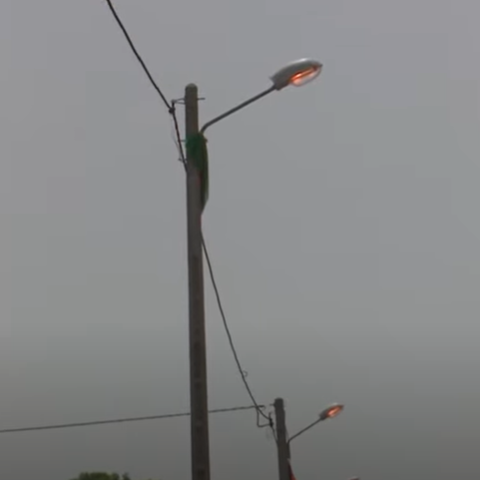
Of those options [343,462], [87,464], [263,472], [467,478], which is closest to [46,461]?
[87,464]

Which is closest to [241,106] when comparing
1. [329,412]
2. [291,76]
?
[291,76]

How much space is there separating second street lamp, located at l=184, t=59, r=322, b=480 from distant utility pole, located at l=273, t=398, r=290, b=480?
6.34m

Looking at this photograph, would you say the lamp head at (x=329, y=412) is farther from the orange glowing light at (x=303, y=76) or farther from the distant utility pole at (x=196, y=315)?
the orange glowing light at (x=303, y=76)

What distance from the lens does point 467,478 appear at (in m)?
156

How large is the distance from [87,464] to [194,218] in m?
186

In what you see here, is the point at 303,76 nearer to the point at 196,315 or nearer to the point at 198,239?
the point at 198,239

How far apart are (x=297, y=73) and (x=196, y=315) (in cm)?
207

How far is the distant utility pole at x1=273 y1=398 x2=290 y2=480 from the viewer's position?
11.1 metres

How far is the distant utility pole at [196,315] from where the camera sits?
15.6 ft

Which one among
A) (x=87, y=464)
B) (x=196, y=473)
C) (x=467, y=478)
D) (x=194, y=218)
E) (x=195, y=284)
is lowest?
(x=196, y=473)

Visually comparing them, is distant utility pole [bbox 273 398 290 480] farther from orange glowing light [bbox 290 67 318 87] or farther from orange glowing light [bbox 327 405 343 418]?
orange glowing light [bbox 290 67 318 87]

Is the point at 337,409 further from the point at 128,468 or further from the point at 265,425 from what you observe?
the point at 128,468

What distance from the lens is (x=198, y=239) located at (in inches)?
205

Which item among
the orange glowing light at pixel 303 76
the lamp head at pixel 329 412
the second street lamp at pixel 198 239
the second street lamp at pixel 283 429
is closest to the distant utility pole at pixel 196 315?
the second street lamp at pixel 198 239
